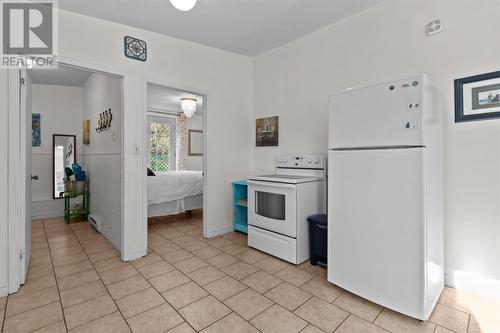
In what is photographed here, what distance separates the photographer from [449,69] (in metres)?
2.01

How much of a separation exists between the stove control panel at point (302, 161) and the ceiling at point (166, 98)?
2.54m

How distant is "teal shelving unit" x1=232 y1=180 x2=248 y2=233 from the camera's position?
3478 mm

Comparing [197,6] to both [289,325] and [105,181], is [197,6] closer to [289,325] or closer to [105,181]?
[105,181]

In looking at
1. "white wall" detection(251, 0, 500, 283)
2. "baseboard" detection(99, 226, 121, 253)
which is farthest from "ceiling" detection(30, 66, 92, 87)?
"white wall" detection(251, 0, 500, 283)

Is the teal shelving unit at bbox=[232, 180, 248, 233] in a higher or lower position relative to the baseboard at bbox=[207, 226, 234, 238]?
higher

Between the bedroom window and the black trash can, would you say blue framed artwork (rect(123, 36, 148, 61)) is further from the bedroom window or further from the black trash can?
the bedroom window

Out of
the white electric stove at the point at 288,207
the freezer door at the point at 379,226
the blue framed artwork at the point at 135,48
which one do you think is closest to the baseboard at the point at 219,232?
the white electric stove at the point at 288,207

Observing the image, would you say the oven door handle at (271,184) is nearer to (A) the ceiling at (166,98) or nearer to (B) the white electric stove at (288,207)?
(B) the white electric stove at (288,207)

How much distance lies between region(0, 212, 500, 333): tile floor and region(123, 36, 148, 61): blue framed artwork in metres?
2.25

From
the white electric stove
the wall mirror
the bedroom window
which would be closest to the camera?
the white electric stove

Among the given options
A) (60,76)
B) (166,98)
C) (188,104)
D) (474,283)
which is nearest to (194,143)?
(166,98)

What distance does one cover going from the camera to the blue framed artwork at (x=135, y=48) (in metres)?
2.66

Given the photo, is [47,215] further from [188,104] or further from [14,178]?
[188,104]

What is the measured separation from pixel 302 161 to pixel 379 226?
1349mm
